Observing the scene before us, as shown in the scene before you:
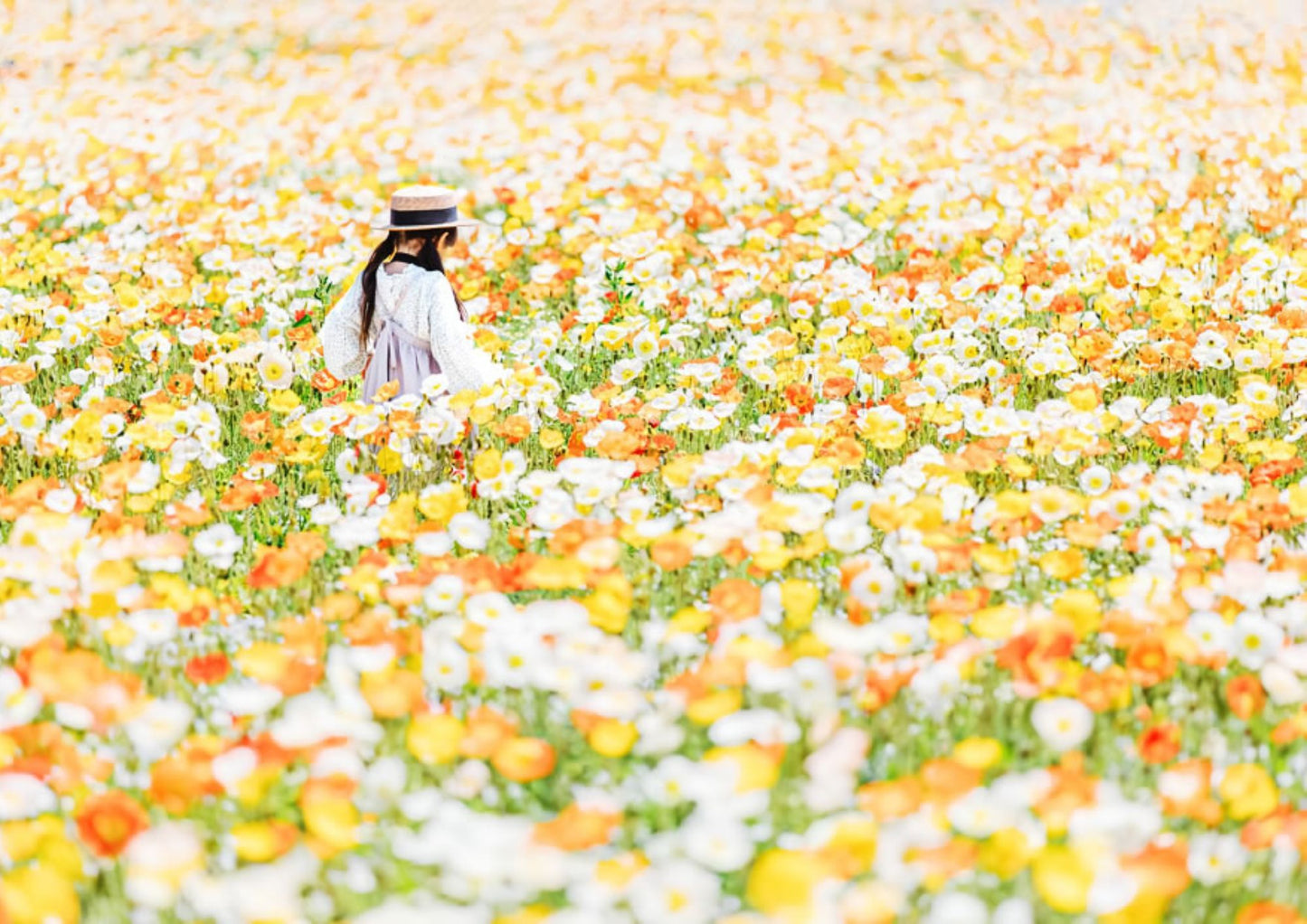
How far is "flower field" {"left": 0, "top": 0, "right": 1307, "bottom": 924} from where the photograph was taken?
2211 millimetres

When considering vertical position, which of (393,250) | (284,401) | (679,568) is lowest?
(679,568)

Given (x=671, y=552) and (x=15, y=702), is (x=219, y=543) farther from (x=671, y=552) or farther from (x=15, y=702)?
(x=671, y=552)

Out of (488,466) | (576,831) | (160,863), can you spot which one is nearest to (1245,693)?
(576,831)

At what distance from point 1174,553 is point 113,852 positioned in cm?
240

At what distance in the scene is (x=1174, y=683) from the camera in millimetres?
2885

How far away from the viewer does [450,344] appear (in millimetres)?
4617

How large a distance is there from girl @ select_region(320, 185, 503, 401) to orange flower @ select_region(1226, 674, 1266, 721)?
2.66 m

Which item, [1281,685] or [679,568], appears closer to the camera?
[1281,685]

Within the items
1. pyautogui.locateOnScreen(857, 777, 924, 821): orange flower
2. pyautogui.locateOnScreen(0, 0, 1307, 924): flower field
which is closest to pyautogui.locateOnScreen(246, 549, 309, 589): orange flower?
pyautogui.locateOnScreen(0, 0, 1307, 924): flower field

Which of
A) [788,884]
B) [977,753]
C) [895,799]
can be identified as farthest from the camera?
[977,753]

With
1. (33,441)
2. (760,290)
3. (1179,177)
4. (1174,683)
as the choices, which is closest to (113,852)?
(1174,683)

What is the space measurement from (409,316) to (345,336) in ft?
0.96

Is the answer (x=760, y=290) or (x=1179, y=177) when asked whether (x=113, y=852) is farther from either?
(x=1179, y=177)

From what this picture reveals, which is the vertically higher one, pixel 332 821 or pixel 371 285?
pixel 371 285
